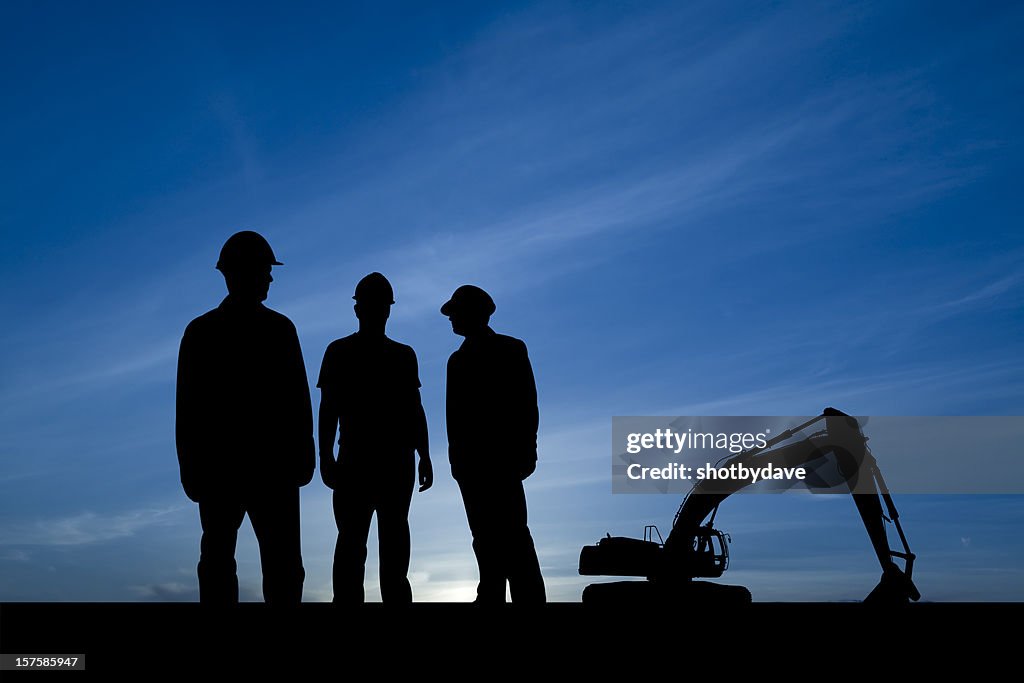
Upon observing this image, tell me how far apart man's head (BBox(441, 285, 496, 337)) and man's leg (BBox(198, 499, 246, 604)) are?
2474 millimetres

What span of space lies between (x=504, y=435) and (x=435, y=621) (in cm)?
197

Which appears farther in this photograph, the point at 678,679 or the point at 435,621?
the point at 435,621

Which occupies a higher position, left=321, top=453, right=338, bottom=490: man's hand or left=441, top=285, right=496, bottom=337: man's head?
left=441, top=285, right=496, bottom=337: man's head

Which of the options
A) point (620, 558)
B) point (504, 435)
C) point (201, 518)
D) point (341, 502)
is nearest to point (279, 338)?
point (201, 518)

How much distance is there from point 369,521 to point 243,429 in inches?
72.0

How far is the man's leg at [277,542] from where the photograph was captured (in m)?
5.24

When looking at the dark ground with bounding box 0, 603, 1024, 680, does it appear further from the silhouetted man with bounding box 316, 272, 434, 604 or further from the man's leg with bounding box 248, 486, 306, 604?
the silhouetted man with bounding box 316, 272, 434, 604

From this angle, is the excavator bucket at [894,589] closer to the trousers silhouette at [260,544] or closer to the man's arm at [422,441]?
the man's arm at [422,441]

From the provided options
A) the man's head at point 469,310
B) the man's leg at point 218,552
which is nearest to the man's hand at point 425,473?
the man's head at point 469,310

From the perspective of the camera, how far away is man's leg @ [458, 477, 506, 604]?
6930 mm

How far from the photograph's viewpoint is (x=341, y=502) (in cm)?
664

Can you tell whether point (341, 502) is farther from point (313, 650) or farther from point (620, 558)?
point (620, 558)

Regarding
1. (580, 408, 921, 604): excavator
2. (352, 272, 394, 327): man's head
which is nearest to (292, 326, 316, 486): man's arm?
(352, 272, 394, 327): man's head

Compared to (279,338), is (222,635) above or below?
below
